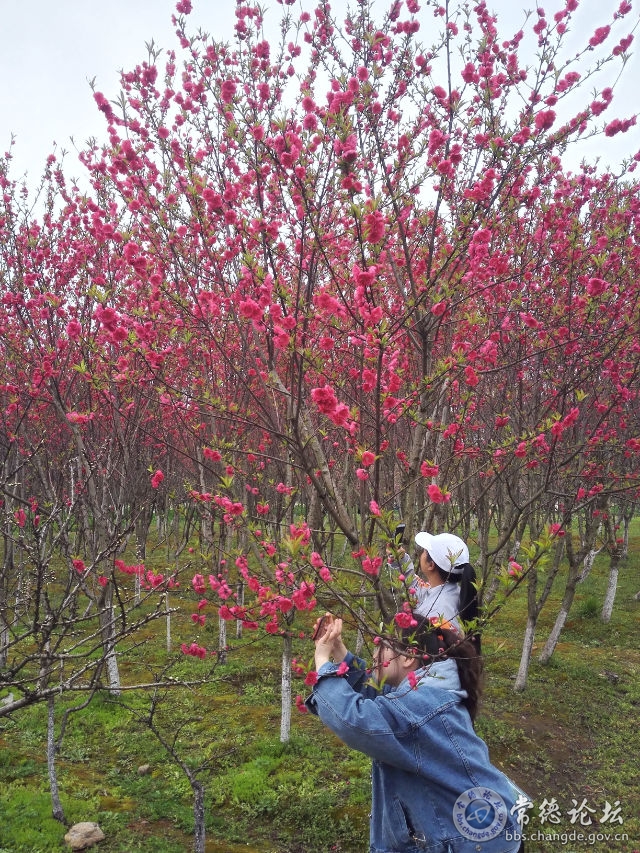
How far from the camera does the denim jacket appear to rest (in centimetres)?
173

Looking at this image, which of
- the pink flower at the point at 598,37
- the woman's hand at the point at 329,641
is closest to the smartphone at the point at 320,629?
the woman's hand at the point at 329,641

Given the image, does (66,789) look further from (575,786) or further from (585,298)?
(585,298)

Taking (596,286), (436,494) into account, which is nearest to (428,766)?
(436,494)

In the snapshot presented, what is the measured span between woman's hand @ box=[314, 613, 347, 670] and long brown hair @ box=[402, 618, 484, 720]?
1.09 feet

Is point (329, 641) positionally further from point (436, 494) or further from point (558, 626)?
point (558, 626)

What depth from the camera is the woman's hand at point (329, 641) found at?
6.54 feet

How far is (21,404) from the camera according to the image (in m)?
9.12

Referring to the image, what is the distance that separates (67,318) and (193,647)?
5.14 meters

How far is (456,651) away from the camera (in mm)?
2119

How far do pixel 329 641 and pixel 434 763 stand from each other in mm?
532

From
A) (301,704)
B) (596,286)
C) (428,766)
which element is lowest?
(301,704)

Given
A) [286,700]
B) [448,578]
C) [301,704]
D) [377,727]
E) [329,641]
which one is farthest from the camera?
[286,700]

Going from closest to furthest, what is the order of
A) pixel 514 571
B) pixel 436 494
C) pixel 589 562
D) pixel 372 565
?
pixel 514 571
pixel 372 565
pixel 436 494
pixel 589 562

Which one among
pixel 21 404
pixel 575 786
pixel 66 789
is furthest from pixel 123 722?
pixel 575 786
